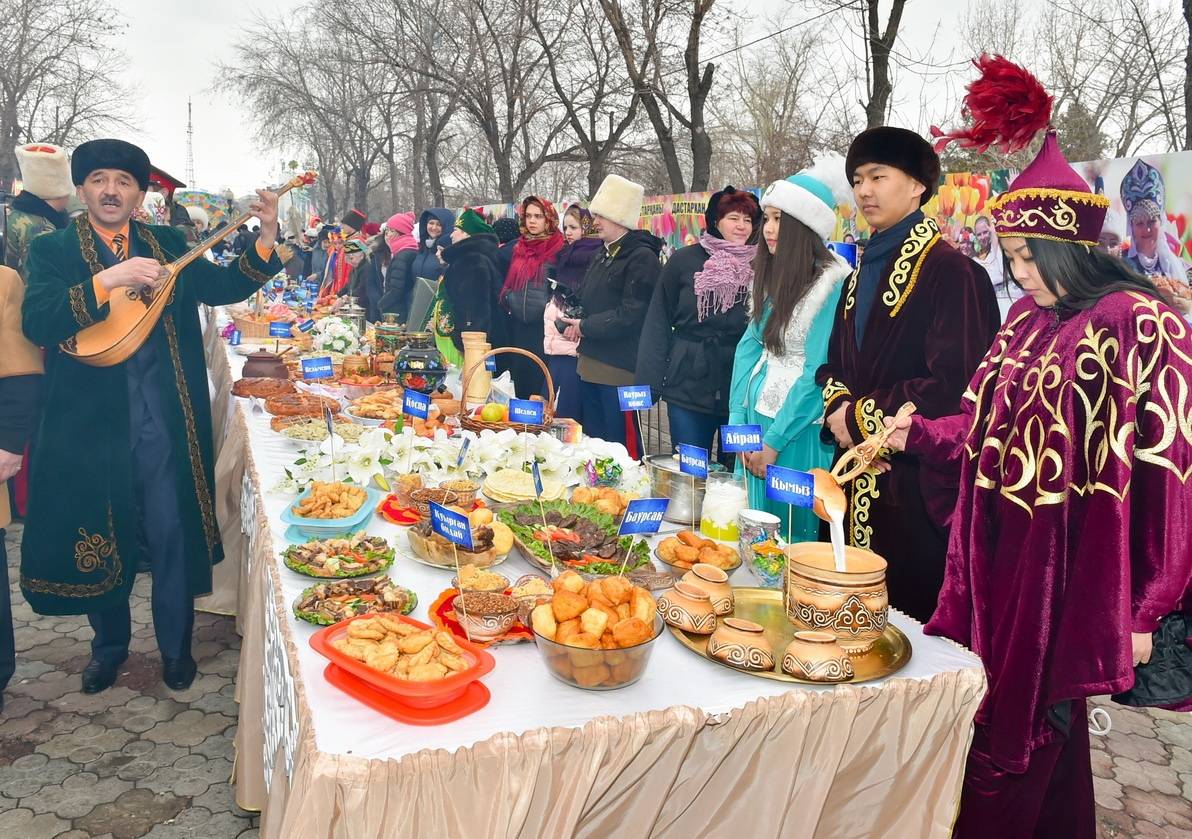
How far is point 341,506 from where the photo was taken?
225 cm

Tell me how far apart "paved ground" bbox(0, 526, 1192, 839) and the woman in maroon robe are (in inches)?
47.9

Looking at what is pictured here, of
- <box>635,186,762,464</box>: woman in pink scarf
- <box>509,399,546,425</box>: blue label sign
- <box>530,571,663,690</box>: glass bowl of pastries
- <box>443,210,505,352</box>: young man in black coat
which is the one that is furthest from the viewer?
<box>443,210,505,352</box>: young man in black coat

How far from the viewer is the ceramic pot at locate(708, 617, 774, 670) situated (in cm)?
157

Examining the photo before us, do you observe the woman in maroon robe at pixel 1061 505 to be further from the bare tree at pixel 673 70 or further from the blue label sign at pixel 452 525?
the bare tree at pixel 673 70

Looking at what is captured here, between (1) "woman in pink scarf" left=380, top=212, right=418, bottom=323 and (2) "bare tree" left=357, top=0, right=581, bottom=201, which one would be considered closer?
(1) "woman in pink scarf" left=380, top=212, right=418, bottom=323

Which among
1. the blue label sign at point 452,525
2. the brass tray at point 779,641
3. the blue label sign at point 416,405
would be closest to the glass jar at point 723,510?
the brass tray at point 779,641

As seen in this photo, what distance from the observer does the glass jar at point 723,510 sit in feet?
7.22

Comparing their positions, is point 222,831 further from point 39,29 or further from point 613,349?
point 39,29

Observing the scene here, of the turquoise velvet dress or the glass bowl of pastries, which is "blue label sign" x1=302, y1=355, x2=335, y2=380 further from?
the glass bowl of pastries

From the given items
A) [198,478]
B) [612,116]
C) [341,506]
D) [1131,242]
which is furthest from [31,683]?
[612,116]

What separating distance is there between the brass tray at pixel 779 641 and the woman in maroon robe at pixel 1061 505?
196mm

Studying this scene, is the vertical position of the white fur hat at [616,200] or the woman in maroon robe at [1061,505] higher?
the white fur hat at [616,200]

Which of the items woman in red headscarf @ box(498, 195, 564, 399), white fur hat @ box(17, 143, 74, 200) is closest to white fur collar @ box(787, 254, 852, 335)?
woman in red headscarf @ box(498, 195, 564, 399)

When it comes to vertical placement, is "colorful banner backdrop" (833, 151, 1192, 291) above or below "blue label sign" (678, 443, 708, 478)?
above
